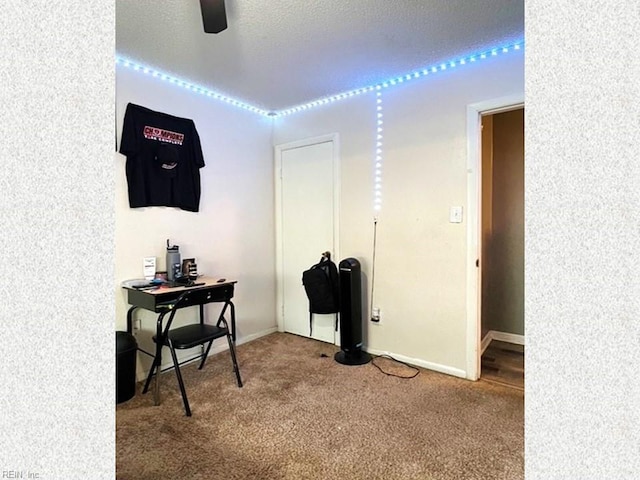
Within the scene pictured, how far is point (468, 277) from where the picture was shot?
7.67ft

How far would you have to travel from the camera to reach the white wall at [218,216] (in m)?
2.31

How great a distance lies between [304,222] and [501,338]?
2.34 m

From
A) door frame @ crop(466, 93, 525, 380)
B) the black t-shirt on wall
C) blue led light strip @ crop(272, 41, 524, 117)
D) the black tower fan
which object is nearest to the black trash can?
the black t-shirt on wall

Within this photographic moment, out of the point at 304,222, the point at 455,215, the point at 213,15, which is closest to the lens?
the point at 213,15

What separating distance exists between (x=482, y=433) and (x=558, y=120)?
1.94 m

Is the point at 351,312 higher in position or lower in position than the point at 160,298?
lower

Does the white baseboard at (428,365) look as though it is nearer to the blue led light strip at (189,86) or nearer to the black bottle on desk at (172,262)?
the black bottle on desk at (172,262)

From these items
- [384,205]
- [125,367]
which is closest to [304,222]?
[384,205]

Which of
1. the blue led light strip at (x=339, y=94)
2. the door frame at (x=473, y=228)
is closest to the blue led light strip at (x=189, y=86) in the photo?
the blue led light strip at (x=339, y=94)

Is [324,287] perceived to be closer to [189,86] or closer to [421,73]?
[421,73]

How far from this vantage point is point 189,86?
2.66 metres

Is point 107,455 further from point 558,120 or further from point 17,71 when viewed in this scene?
point 558,120

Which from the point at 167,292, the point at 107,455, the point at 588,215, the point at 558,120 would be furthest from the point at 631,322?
the point at 167,292

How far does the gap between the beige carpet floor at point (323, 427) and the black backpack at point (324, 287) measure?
50 centimetres
